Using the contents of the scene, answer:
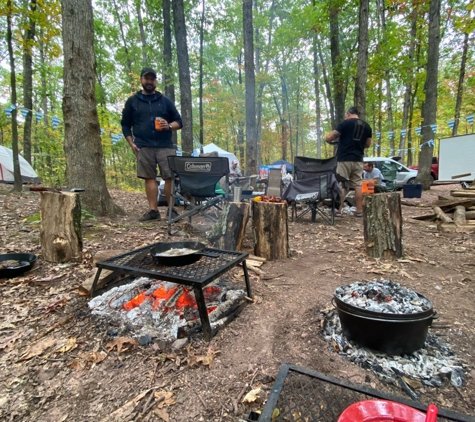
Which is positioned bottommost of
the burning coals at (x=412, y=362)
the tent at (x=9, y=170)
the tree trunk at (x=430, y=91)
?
the burning coals at (x=412, y=362)

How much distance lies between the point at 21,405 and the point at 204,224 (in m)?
3.04

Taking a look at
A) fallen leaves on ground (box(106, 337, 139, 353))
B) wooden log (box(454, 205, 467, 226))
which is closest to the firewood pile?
wooden log (box(454, 205, 467, 226))

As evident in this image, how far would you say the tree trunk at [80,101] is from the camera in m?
3.26

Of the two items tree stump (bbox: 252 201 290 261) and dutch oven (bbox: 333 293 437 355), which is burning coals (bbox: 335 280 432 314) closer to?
dutch oven (bbox: 333 293 437 355)

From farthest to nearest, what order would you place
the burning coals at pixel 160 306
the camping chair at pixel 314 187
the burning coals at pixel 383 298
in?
the camping chair at pixel 314 187 → the burning coals at pixel 160 306 → the burning coals at pixel 383 298

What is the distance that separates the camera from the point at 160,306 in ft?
5.65

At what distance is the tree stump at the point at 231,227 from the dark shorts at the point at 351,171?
2541 mm

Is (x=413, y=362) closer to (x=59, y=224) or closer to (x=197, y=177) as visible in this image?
(x=59, y=224)

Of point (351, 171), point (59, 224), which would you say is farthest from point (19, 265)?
point (351, 171)

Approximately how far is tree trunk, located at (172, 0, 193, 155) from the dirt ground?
602cm

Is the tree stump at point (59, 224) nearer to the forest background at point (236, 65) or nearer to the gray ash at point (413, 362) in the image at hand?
the forest background at point (236, 65)

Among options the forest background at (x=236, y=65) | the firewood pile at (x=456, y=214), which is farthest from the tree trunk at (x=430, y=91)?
the firewood pile at (x=456, y=214)

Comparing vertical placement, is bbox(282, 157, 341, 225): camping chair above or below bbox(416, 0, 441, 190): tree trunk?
below

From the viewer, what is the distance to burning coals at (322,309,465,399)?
1206 mm
